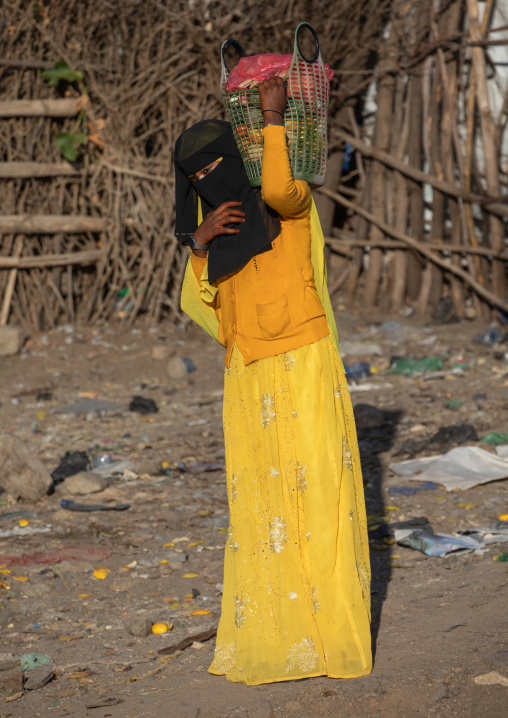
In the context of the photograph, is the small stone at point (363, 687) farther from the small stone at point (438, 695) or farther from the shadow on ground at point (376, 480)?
the shadow on ground at point (376, 480)

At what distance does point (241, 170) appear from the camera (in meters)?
2.50

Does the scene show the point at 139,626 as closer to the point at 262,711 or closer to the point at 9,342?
the point at 262,711

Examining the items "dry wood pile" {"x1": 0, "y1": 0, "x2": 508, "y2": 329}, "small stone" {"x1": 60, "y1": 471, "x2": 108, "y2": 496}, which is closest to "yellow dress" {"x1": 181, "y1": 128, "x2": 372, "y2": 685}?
"small stone" {"x1": 60, "y1": 471, "x2": 108, "y2": 496}

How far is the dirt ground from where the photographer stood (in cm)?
242

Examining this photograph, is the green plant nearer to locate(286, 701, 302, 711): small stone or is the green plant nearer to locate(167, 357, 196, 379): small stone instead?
locate(167, 357, 196, 379): small stone

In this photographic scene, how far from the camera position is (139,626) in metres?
3.09

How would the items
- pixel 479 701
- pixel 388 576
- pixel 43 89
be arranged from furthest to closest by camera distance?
pixel 43 89
pixel 388 576
pixel 479 701

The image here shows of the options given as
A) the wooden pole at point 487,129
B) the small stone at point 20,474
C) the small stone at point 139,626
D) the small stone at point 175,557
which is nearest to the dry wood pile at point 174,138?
the wooden pole at point 487,129

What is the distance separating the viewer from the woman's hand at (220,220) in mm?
2480

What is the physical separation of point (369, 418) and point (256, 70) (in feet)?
10.4

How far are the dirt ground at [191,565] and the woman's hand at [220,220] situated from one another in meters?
1.34

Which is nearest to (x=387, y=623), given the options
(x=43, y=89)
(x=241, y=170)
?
(x=241, y=170)

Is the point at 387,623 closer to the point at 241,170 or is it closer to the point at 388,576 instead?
the point at 388,576

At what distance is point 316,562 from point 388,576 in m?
1.06
